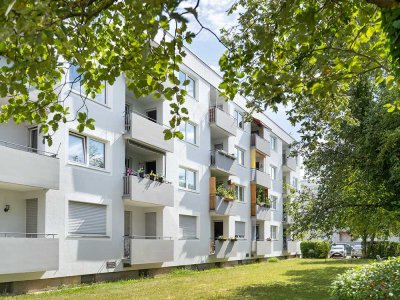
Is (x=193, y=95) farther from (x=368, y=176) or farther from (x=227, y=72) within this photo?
(x=227, y=72)

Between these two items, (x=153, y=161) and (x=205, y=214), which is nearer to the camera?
(x=153, y=161)

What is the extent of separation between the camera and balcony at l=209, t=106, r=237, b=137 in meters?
30.5

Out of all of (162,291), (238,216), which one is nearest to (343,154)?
(162,291)

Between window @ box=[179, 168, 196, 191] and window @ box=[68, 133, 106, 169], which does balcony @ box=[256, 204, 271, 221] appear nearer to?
window @ box=[179, 168, 196, 191]

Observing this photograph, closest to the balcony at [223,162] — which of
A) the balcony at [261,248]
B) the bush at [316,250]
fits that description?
the balcony at [261,248]

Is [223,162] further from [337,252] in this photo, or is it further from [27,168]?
[337,252]

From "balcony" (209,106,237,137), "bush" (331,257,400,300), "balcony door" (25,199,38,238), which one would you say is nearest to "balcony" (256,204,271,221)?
"balcony" (209,106,237,137)

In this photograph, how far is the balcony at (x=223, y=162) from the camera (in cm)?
3011

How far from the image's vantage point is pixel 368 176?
18453mm

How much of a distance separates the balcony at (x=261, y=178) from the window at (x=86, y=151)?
18.7m

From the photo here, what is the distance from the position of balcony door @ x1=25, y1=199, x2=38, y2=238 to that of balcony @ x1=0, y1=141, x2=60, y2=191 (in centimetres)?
82

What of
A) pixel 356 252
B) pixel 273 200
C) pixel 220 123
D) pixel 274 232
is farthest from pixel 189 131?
pixel 356 252

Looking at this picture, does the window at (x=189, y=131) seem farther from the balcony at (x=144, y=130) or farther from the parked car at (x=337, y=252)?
the parked car at (x=337, y=252)

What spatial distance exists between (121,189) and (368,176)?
34.6 feet
